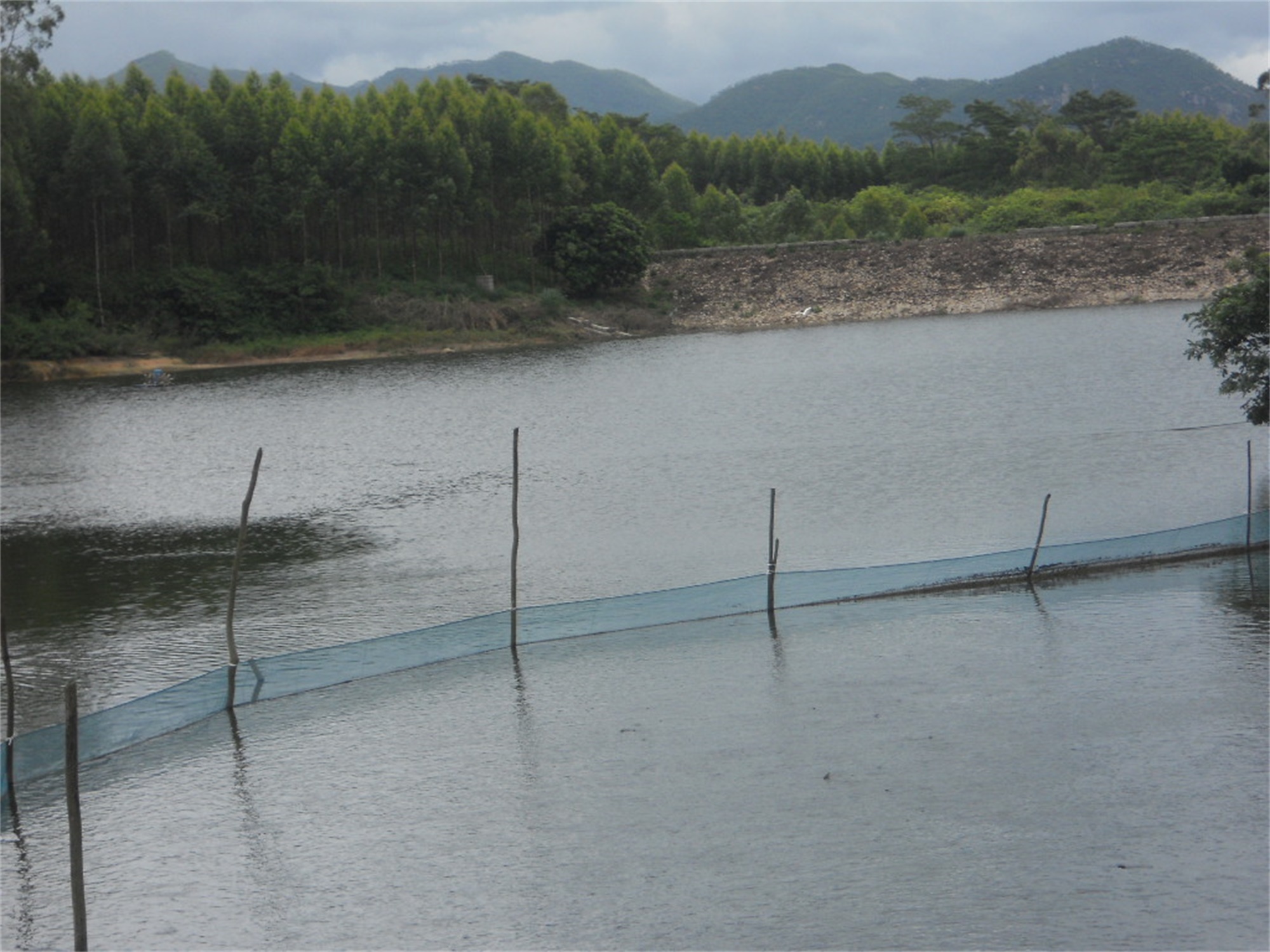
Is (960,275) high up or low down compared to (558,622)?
up

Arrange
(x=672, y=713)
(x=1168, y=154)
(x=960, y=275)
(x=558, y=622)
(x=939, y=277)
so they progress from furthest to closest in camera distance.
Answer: (x=1168, y=154), (x=939, y=277), (x=960, y=275), (x=558, y=622), (x=672, y=713)

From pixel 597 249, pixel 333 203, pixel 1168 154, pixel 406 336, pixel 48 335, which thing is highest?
pixel 1168 154

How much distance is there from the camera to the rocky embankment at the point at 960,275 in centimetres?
6925

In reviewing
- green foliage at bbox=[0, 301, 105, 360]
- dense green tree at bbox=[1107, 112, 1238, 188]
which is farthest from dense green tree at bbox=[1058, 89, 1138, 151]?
green foliage at bbox=[0, 301, 105, 360]

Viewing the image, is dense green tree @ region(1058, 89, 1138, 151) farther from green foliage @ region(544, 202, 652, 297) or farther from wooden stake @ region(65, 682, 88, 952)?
wooden stake @ region(65, 682, 88, 952)

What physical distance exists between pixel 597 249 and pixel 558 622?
182 ft

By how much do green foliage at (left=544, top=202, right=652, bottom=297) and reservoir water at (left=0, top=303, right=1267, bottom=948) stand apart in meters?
38.5

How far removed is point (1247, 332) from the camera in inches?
1008

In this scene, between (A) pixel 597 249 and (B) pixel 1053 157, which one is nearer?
(A) pixel 597 249

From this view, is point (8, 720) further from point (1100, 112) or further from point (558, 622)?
point (1100, 112)

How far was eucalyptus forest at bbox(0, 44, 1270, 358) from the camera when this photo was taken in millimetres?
60406

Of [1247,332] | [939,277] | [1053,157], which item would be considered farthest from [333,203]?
[1053,157]

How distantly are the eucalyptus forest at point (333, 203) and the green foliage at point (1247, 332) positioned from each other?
46097 mm

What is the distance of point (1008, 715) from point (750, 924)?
18.3ft
